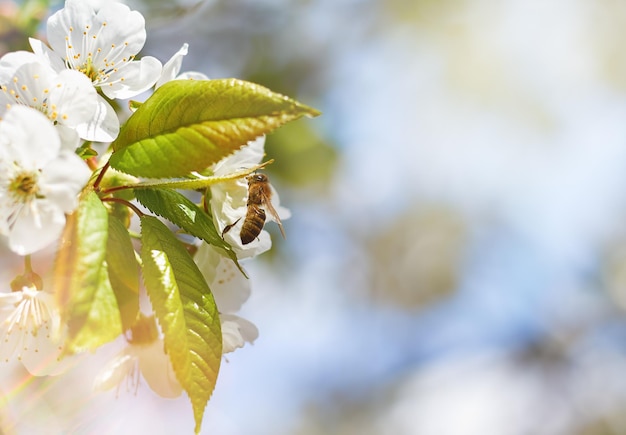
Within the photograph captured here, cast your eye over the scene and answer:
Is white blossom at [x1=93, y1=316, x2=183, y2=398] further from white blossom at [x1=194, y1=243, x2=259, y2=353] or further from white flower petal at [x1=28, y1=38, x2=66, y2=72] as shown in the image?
white flower petal at [x1=28, y1=38, x2=66, y2=72]

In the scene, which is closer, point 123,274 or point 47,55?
point 123,274

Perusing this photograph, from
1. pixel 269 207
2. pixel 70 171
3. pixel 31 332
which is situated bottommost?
pixel 31 332

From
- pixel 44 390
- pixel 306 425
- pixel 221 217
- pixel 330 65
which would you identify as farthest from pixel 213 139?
pixel 306 425

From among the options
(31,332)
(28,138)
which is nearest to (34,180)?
(28,138)

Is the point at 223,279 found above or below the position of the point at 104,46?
below

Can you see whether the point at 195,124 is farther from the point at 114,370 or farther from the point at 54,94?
the point at 114,370

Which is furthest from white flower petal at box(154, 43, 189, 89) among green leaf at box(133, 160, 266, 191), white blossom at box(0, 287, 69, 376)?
white blossom at box(0, 287, 69, 376)
